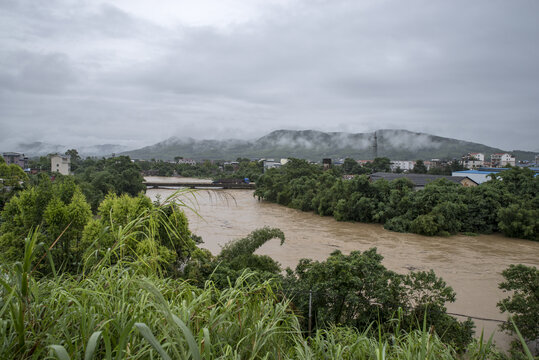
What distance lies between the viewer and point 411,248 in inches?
693

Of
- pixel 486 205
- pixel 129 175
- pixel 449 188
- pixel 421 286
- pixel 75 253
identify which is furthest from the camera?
pixel 129 175

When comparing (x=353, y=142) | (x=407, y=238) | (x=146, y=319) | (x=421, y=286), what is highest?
(x=353, y=142)

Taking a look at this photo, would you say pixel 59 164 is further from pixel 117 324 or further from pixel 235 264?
pixel 117 324

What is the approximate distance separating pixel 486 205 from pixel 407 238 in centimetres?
611

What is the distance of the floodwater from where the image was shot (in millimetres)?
11359

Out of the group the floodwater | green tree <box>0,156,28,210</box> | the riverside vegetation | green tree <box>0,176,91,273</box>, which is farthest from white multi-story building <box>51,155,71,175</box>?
green tree <box>0,176,91,273</box>

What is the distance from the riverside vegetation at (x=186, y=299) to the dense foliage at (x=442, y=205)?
13.9m

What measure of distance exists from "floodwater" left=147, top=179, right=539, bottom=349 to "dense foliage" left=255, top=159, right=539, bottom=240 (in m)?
0.78

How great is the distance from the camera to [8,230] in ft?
31.8

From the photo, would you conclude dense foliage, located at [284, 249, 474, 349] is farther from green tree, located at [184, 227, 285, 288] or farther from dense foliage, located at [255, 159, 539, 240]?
dense foliage, located at [255, 159, 539, 240]

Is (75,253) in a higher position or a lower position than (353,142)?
lower

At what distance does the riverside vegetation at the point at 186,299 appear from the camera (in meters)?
1.42

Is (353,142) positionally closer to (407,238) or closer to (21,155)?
(21,155)

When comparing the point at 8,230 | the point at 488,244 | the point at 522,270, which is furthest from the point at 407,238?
the point at 8,230
